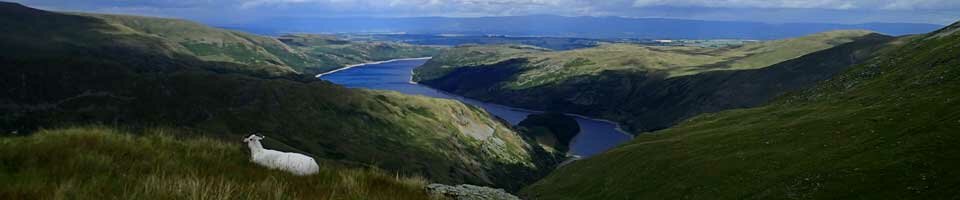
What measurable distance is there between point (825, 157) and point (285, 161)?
140 feet

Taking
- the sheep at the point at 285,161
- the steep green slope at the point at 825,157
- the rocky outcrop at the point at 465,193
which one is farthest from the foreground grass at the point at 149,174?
the steep green slope at the point at 825,157

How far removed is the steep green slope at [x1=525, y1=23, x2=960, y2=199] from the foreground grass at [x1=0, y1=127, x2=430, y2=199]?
91.1ft

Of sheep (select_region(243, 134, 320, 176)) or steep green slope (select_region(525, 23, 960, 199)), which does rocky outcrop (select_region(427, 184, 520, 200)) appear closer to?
sheep (select_region(243, 134, 320, 176))

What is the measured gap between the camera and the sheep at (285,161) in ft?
39.8

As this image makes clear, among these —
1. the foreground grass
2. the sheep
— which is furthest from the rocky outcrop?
the sheep

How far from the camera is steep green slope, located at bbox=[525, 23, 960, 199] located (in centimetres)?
3325

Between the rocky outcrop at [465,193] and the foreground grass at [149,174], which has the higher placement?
the foreground grass at [149,174]

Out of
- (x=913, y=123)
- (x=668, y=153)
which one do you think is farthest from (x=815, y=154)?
(x=668, y=153)

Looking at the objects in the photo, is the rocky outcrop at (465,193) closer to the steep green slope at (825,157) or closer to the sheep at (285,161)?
the sheep at (285,161)

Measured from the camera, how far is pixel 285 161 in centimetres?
1280

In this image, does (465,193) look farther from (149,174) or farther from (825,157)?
(825,157)

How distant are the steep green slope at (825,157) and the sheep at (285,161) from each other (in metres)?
27.4

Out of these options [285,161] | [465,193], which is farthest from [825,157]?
[285,161]

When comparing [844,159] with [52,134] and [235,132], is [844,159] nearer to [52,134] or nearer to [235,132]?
[52,134]
